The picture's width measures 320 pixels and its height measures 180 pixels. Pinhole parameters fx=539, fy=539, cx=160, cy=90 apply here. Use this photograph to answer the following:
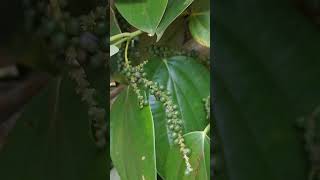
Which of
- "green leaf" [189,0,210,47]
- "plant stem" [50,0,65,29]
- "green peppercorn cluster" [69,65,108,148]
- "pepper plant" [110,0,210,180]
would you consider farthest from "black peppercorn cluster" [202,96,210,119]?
"plant stem" [50,0,65,29]

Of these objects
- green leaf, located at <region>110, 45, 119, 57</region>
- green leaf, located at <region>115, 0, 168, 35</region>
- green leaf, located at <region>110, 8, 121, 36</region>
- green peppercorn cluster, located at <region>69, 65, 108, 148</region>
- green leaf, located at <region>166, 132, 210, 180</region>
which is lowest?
green leaf, located at <region>166, 132, 210, 180</region>

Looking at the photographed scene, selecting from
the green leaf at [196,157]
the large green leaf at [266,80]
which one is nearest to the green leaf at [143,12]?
the large green leaf at [266,80]

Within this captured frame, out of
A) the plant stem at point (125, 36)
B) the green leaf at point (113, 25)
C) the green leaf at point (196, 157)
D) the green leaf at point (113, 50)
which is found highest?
the green leaf at point (113, 25)

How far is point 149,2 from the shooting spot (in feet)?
3.57

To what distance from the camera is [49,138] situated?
3.69 ft

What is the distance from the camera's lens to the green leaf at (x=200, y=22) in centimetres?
108

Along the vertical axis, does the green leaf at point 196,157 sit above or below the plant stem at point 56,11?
below

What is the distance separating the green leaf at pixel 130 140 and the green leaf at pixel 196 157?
47 mm

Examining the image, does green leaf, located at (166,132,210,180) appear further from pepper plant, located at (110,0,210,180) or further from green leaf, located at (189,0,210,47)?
green leaf, located at (189,0,210,47)

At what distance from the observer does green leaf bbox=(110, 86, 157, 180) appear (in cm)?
111

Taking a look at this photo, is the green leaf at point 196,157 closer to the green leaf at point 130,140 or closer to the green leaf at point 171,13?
the green leaf at point 130,140

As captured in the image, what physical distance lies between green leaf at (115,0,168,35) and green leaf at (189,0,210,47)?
64 millimetres

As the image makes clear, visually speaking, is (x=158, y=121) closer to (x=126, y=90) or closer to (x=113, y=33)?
(x=126, y=90)

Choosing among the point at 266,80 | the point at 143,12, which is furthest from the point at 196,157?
the point at 143,12
